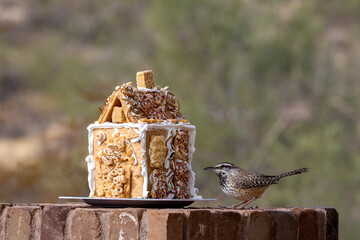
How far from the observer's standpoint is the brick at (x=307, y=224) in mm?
3889

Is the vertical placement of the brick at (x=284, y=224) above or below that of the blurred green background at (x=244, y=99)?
below

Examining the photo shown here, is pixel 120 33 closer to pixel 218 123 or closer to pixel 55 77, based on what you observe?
pixel 55 77

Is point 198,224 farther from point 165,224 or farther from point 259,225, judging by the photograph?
point 259,225

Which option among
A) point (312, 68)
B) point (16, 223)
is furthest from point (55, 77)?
point (16, 223)

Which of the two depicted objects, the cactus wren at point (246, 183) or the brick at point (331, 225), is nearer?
the brick at point (331, 225)

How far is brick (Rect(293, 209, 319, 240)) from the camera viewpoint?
12.8ft

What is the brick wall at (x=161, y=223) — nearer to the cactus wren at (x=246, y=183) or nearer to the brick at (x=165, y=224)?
the brick at (x=165, y=224)

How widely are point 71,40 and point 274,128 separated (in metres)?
10.00

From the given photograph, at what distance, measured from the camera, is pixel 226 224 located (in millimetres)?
3613

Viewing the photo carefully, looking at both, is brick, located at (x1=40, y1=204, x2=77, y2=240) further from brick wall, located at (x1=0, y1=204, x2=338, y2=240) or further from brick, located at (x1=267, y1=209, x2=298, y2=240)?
Answer: brick, located at (x1=267, y1=209, x2=298, y2=240)

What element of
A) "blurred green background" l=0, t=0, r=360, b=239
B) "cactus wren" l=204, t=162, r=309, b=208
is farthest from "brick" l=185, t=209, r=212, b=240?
"blurred green background" l=0, t=0, r=360, b=239

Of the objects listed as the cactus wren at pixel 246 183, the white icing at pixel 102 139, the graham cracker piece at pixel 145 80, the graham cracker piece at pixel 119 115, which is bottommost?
the cactus wren at pixel 246 183

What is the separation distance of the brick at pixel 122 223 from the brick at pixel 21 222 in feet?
1.59

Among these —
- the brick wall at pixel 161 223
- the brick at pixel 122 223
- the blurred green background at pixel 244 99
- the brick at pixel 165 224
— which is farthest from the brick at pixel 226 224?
the blurred green background at pixel 244 99
